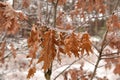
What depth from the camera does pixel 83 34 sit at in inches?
81.6

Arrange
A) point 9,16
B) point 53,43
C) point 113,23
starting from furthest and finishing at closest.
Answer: point 113,23 → point 9,16 → point 53,43

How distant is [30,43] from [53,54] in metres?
0.27

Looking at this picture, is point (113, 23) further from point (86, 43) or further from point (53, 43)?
point (53, 43)

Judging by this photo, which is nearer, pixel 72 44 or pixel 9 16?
pixel 72 44

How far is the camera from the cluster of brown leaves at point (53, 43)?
1957 mm

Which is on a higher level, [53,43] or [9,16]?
[9,16]

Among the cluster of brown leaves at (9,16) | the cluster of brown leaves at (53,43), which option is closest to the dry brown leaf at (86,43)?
the cluster of brown leaves at (53,43)

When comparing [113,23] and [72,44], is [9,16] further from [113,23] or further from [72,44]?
[113,23]

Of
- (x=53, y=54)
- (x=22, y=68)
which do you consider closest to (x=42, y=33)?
(x=53, y=54)

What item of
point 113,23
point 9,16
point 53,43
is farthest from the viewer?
point 113,23

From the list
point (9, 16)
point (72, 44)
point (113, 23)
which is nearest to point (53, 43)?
point (72, 44)

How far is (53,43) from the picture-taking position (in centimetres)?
198

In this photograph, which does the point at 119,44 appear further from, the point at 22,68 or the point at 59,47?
the point at 22,68

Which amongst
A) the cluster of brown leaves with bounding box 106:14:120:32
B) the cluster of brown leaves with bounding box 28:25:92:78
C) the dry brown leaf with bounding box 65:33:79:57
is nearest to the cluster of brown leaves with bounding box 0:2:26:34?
the cluster of brown leaves with bounding box 28:25:92:78
